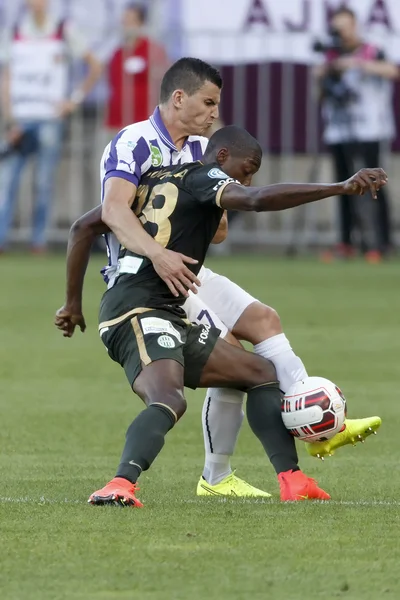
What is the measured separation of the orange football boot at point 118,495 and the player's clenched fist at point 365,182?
1.40m

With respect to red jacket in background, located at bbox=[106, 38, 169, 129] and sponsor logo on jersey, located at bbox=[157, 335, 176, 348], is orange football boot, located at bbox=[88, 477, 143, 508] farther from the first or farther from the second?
red jacket in background, located at bbox=[106, 38, 169, 129]

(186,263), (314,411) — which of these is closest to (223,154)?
(186,263)

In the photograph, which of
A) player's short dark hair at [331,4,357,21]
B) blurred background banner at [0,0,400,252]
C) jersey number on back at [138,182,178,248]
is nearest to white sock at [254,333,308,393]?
jersey number on back at [138,182,178,248]

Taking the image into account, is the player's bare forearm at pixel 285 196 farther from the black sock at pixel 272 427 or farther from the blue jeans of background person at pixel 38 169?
the blue jeans of background person at pixel 38 169

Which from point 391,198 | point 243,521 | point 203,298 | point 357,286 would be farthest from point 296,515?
point 391,198

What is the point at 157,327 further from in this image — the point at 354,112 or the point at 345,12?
the point at 354,112

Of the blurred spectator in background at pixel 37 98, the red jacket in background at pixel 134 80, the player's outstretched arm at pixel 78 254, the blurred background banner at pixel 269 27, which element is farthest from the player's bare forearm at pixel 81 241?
the red jacket in background at pixel 134 80

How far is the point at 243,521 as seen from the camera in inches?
240

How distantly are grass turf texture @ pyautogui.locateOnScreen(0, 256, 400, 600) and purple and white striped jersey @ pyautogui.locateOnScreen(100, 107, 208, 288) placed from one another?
3.53ft

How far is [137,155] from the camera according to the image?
6.96m

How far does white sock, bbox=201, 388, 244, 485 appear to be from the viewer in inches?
282

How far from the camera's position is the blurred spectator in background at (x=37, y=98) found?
20.2 meters

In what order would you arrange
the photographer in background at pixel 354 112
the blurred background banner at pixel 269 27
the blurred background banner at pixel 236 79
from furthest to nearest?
the blurred background banner at pixel 236 79, the blurred background banner at pixel 269 27, the photographer in background at pixel 354 112

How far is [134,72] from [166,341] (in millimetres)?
14239
